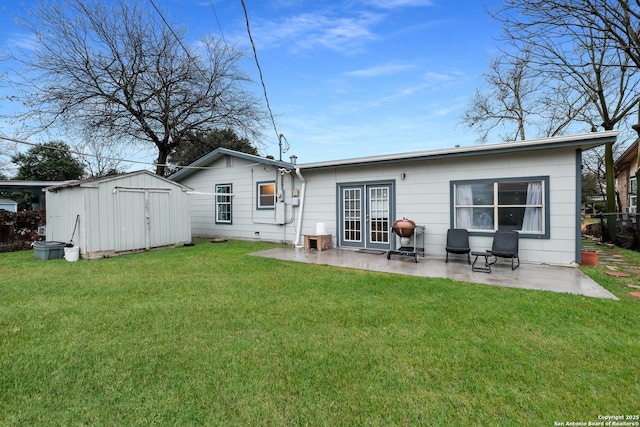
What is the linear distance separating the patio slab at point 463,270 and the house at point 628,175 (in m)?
11.5

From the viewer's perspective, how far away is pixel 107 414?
1.91m

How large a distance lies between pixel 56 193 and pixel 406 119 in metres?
11.9

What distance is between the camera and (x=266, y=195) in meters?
10.3

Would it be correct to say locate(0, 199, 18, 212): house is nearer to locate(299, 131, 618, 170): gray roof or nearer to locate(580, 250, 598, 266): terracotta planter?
locate(299, 131, 618, 170): gray roof

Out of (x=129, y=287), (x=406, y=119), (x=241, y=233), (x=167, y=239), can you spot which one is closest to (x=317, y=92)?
(x=406, y=119)

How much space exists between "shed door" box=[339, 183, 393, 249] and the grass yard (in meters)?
3.62

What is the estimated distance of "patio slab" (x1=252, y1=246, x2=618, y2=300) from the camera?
15.2 feet

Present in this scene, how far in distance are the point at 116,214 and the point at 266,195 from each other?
13.8ft

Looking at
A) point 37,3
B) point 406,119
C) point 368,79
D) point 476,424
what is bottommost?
point 476,424

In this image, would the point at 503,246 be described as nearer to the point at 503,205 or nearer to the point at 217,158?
the point at 503,205

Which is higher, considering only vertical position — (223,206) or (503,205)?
(223,206)

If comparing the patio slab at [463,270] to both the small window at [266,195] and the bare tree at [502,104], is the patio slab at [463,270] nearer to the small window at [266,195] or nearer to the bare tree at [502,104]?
the small window at [266,195]

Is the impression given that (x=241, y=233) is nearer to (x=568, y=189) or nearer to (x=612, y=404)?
(x=568, y=189)

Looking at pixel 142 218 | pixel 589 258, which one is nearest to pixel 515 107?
pixel 589 258
